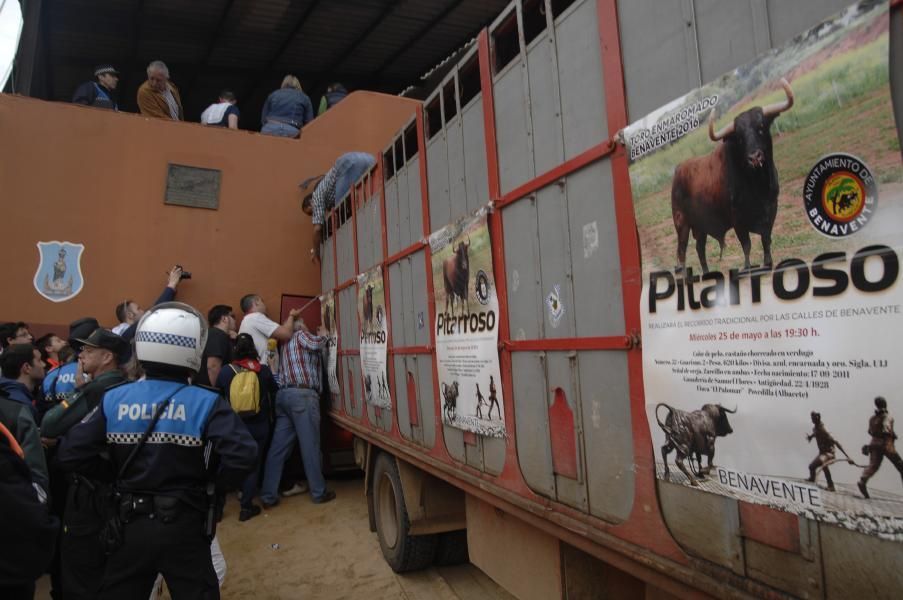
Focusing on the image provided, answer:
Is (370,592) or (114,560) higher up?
(114,560)

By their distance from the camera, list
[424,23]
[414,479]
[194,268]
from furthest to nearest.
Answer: [424,23]
[194,268]
[414,479]

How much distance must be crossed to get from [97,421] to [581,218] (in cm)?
240

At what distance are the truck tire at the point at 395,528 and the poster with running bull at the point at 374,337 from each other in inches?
23.0

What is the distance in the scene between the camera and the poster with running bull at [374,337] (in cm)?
466

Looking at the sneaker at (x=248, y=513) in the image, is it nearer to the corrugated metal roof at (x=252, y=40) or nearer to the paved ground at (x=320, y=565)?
the paved ground at (x=320, y=565)

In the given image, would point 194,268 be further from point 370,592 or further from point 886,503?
point 886,503

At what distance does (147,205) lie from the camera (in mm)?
7469

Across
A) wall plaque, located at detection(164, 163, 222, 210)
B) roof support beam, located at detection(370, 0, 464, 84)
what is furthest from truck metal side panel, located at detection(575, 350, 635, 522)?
roof support beam, located at detection(370, 0, 464, 84)

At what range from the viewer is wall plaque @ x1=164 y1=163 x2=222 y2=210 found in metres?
7.57

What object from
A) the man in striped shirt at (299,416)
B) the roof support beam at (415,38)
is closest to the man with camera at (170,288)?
the man in striped shirt at (299,416)

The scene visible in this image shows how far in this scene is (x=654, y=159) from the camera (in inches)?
72.9

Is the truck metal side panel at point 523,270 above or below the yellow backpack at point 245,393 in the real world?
above

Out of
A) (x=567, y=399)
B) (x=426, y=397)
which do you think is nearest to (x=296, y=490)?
(x=426, y=397)

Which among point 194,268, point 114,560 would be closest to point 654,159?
point 114,560
